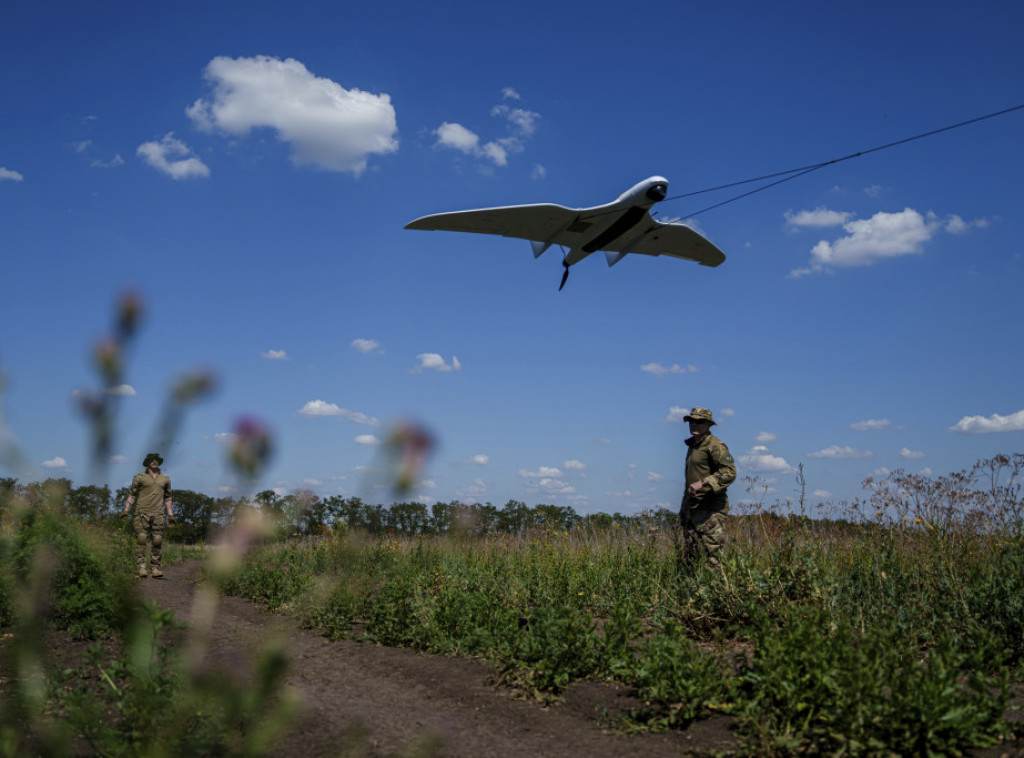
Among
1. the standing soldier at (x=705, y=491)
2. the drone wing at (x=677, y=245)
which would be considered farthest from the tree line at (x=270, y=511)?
the drone wing at (x=677, y=245)

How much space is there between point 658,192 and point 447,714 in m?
6.88

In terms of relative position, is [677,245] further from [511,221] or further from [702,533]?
[702,533]

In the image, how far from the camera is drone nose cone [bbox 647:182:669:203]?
883 cm

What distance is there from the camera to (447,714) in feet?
14.1

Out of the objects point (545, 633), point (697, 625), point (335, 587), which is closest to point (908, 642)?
point (697, 625)

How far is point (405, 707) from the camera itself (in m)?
4.43

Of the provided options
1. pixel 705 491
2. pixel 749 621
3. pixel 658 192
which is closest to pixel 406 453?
pixel 749 621

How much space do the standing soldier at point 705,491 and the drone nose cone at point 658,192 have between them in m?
3.33

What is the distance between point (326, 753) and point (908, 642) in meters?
3.75

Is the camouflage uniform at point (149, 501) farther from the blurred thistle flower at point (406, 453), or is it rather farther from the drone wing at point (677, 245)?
the blurred thistle flower at point (406, 453)

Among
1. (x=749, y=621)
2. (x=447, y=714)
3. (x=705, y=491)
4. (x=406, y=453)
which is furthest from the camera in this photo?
(x=705, y=491)

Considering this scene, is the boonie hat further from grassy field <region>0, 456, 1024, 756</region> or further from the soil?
the soil

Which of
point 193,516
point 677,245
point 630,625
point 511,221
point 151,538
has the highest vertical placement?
point 677,245

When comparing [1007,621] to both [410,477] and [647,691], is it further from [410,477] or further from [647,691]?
[410,477]
